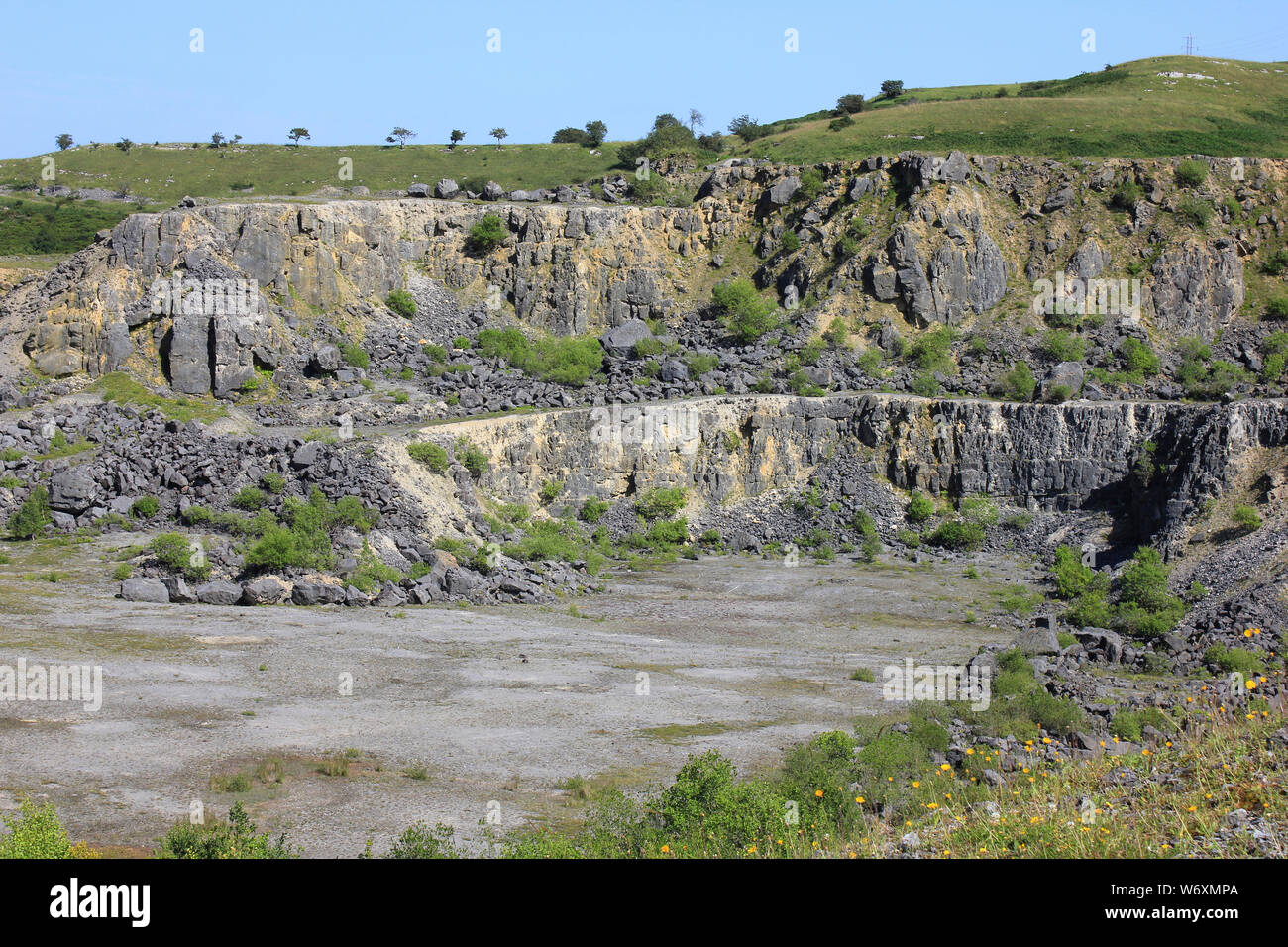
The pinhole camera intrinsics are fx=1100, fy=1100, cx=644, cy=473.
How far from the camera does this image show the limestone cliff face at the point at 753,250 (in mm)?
48344

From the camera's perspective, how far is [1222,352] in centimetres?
5197

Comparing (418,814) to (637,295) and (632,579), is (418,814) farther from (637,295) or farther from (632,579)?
(637,295)

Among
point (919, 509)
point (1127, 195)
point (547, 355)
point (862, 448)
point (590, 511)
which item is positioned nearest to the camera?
point (590, 511)

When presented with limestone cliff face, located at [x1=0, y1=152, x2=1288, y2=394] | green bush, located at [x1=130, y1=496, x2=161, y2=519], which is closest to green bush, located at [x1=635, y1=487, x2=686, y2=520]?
limestone cliff face, located at [x1=0, y1=152, x2=1288, y2=394]

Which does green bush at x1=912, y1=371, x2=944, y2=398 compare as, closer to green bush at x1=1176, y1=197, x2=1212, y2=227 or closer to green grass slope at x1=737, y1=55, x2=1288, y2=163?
green bush at x1=1176, y1=197, x2=1212, y2=227

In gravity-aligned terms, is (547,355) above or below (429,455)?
above

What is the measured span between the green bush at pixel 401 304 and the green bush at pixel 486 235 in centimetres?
599

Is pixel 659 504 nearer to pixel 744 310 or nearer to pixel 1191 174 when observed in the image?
pixel 744 310

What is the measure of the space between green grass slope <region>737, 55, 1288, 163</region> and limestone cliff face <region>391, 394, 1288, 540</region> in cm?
2131

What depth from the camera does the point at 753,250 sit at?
2448 inches

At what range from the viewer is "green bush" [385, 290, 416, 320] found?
180 ft

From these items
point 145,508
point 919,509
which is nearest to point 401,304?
point 145,508

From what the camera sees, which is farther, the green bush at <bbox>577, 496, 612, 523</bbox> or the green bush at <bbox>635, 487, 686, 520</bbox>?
the green bush at <bbox>635, 487, 686, 520</bbox>

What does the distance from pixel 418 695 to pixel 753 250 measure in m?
42.4
